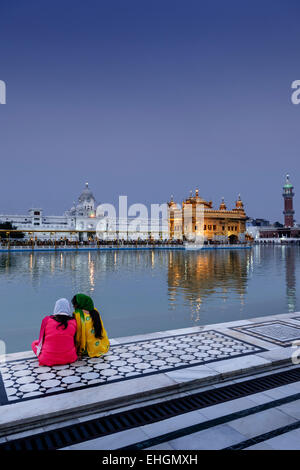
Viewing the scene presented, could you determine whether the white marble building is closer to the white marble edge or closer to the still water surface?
the still water surface

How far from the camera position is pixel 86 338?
466cm

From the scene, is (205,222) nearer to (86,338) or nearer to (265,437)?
(86,338)

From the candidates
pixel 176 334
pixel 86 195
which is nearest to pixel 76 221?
pixel 86 195

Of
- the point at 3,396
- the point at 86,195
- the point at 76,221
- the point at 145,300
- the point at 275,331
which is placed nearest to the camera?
the point at 3,396

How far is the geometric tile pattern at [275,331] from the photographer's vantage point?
5.41 meters

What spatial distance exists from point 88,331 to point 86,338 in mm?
106

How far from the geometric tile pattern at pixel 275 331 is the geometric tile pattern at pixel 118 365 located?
486 mm

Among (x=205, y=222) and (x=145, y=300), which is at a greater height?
(x=205, y=222)

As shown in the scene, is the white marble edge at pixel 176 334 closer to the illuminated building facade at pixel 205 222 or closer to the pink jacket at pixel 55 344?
the pink jacket at pixel 55 344

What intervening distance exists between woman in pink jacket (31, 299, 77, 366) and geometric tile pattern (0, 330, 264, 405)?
10 centimetres

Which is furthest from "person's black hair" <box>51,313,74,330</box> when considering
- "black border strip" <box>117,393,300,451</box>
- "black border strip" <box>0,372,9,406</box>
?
"black border strip" <box>117,393,300,451</box>

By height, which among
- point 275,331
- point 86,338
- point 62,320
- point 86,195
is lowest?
point 275,331

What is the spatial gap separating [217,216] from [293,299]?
51.3 metres
